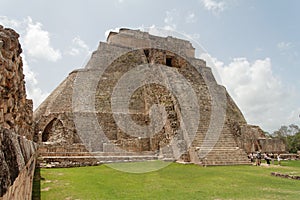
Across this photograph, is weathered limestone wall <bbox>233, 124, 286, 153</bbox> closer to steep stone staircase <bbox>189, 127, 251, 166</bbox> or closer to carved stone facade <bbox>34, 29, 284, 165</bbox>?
carved stone facade <bbox>34, 29, 284, 165</bbox>

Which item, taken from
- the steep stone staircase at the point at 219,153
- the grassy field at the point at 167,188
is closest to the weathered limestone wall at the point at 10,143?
the grassy field at the point at 167,188

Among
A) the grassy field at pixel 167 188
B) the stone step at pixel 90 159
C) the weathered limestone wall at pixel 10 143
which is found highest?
the weathered limestone wall at pixel 10 143

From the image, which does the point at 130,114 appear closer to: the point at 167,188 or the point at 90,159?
the point at 90,159

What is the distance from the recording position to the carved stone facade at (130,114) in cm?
1355

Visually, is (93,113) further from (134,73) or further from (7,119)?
(7,119)

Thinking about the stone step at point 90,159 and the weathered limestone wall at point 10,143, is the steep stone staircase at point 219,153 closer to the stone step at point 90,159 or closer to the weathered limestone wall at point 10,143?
the stone step at point 90,159

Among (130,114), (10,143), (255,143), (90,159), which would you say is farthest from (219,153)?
(10,143)

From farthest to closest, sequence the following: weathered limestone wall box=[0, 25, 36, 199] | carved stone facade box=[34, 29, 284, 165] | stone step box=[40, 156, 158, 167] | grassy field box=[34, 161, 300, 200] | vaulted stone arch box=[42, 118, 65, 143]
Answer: vaulted stone arch box=[42, 118, 65, 143]
carved stone facade box=[34, 29, 284, 165]
stone step box=[40, 156, 158, 167]
grassy field box=[34, 161, 300, 200]
weathered limestone wall box=[0, 25, 36, 199]

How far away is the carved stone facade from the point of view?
44.4 ft

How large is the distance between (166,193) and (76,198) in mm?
2071

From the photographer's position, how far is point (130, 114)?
1798 cm

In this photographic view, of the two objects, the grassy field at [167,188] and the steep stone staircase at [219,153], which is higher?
the steep stone staircase at [219,153]

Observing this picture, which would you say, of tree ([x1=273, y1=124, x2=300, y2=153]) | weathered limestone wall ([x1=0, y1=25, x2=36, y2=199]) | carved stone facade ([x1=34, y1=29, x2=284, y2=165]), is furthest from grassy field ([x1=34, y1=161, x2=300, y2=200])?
tree ([x1=273, y1=124, x2=300, y2=153])

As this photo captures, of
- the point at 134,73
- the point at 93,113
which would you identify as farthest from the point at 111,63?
the point at 93,113
